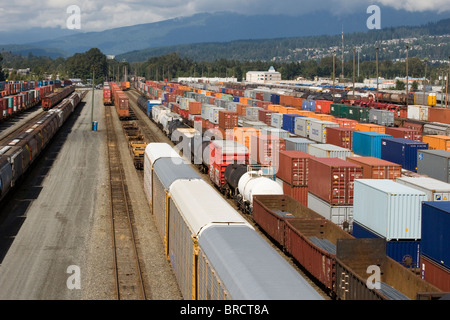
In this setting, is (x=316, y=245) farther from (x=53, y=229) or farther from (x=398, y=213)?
(x=53, y=229)

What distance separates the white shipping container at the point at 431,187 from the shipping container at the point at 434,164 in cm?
527

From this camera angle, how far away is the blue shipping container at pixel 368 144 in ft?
129

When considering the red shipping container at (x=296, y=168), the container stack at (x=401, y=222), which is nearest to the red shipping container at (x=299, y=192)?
the red shipping container at (x=296, y=168)

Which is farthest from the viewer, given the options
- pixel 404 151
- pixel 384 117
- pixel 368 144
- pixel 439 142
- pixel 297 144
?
pixel 384 117

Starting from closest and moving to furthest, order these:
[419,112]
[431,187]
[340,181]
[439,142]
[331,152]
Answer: [431,187], [340,181], [331,152], [439,142], [419,112]

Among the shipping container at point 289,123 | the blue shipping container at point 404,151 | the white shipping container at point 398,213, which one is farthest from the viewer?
the shipping container at point 289,123

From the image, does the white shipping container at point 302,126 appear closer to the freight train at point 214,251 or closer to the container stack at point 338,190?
the container stack at point 338,190

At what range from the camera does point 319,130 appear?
51219 mm

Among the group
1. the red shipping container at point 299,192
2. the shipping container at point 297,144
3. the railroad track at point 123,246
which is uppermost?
the shipping container at point 297,144

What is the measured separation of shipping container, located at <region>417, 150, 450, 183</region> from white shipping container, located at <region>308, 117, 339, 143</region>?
56.1 feet

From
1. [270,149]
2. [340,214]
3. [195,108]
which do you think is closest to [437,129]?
[270,149]

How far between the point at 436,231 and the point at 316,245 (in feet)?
16.1

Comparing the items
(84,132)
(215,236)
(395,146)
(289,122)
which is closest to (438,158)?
(395,146)

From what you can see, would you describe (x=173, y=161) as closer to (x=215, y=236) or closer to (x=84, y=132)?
(x=215, y=236)
